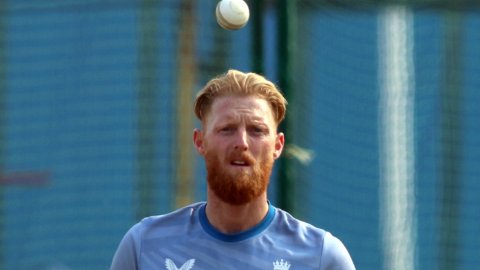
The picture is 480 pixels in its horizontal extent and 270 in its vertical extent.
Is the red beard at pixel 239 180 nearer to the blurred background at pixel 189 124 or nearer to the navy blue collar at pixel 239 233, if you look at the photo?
the navy blue collar at pixel 239 233

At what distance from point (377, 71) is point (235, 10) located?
205 inches

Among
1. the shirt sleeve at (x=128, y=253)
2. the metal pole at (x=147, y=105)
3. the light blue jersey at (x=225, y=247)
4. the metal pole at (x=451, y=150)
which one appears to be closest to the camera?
the light blue jersey at (x=225, y=247)

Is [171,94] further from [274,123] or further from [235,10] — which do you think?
[274,123]

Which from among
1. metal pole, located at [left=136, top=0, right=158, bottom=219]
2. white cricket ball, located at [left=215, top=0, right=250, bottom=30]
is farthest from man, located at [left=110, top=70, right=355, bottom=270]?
metal pole, located at [left=136, top=0, right=158, bottom=219]

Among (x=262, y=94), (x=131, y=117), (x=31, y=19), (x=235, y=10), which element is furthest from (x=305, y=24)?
(x=31, y=19)

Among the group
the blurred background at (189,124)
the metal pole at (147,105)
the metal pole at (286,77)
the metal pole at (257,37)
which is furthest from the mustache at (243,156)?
the metal pole at (147,105)

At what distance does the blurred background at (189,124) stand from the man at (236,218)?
3822 millimetres

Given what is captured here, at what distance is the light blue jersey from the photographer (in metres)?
4.45

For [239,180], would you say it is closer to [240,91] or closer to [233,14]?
[240,91]

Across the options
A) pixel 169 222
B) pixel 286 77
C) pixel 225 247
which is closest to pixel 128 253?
pixel 169 222

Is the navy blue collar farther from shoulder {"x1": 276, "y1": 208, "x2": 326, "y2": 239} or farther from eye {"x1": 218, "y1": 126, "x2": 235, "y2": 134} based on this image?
eye {"x1": 218, "y1": 126, "x2": 235, "y2": 134}

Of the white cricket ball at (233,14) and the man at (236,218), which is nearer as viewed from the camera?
the man at (236,218)

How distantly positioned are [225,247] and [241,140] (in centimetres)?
36

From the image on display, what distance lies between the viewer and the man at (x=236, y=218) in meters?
4.38
